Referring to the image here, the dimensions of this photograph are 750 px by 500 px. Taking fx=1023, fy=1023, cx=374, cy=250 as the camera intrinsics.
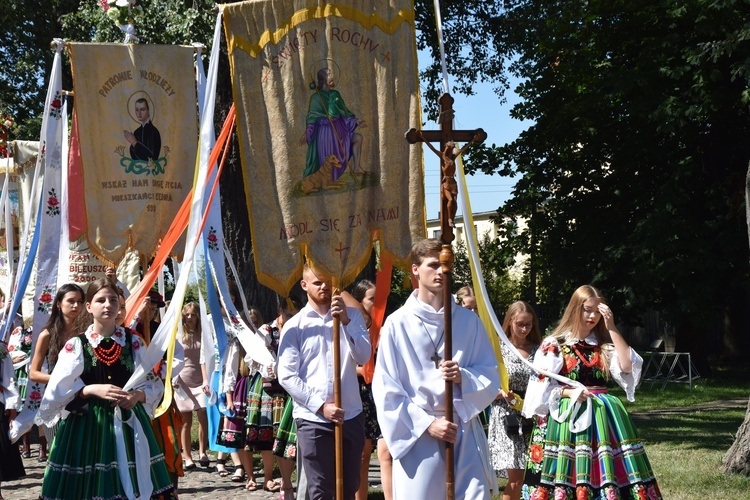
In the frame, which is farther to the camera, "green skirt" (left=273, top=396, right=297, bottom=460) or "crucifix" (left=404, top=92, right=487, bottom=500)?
"green skirt" (left=273, top=396, right=297, bottom=460)

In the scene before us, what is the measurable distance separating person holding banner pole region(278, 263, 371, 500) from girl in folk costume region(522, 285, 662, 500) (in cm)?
137

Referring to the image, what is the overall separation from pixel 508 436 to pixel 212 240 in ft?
9.47

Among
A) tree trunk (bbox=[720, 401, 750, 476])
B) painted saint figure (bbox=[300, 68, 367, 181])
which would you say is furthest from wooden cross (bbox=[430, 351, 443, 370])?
tree trunk (bbox=[720, 401, 750, 476])

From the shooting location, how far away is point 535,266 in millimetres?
25484

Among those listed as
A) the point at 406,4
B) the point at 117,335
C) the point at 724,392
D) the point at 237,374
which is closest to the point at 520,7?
the point at 724,392

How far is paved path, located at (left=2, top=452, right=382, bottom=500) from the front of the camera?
9633 millimetres

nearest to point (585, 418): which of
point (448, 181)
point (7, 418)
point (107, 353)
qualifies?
point (448, 181)

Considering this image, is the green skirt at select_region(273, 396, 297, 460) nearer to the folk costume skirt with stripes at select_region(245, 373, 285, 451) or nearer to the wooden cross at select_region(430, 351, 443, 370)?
the folk costume skirt with stripes at select_region(245, 373, 285, 451)

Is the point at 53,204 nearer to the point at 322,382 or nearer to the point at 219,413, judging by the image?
the point at 219,413

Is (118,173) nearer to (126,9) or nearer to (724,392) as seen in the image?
(126,9)

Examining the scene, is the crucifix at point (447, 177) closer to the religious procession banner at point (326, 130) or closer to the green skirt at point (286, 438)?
the religious procession banner at point (326, 130)

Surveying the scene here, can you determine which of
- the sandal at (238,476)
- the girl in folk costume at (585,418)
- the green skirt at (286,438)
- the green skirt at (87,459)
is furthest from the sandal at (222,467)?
the green skirt at (87,459)

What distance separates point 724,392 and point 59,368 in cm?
1675

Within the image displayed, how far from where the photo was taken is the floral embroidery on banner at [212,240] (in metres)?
8.39
